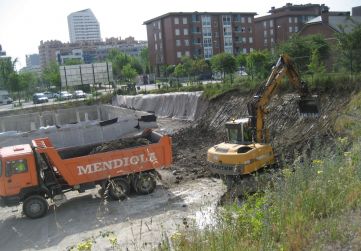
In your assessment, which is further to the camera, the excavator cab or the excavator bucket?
the excavator bucket

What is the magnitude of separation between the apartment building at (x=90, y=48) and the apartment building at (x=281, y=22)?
7531 cm

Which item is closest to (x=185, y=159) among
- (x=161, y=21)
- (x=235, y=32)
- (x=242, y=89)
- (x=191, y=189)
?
(x=191, y=189)

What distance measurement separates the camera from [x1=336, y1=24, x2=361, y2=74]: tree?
21.0 meters

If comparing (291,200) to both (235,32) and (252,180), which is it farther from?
(235,32)

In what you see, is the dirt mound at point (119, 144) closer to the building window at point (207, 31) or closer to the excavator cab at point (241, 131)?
the excavator cab at point (241, 131)

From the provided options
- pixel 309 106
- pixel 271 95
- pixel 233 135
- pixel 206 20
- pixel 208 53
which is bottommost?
pixel 233 135

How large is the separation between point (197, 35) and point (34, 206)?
72.2m

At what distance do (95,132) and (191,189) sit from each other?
1181 cm

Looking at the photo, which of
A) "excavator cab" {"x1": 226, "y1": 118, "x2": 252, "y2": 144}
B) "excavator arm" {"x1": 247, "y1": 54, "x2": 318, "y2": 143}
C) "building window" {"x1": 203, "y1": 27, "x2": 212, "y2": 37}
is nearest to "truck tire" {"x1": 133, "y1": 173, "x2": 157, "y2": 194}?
"excavator cab" {"x1": 226, "y1": 118, "x2": 252, "y2": 144}

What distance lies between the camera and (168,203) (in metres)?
12.7

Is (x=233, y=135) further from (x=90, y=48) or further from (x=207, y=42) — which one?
(x=90, y=48)

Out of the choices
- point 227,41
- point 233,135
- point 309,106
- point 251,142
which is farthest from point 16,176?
point 227,41

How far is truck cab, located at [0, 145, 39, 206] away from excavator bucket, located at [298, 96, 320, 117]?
9.23 m

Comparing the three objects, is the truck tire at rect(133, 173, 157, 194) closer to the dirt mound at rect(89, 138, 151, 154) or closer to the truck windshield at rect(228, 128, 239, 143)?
the dirt mound at rect(89, 138, 151, 154)
